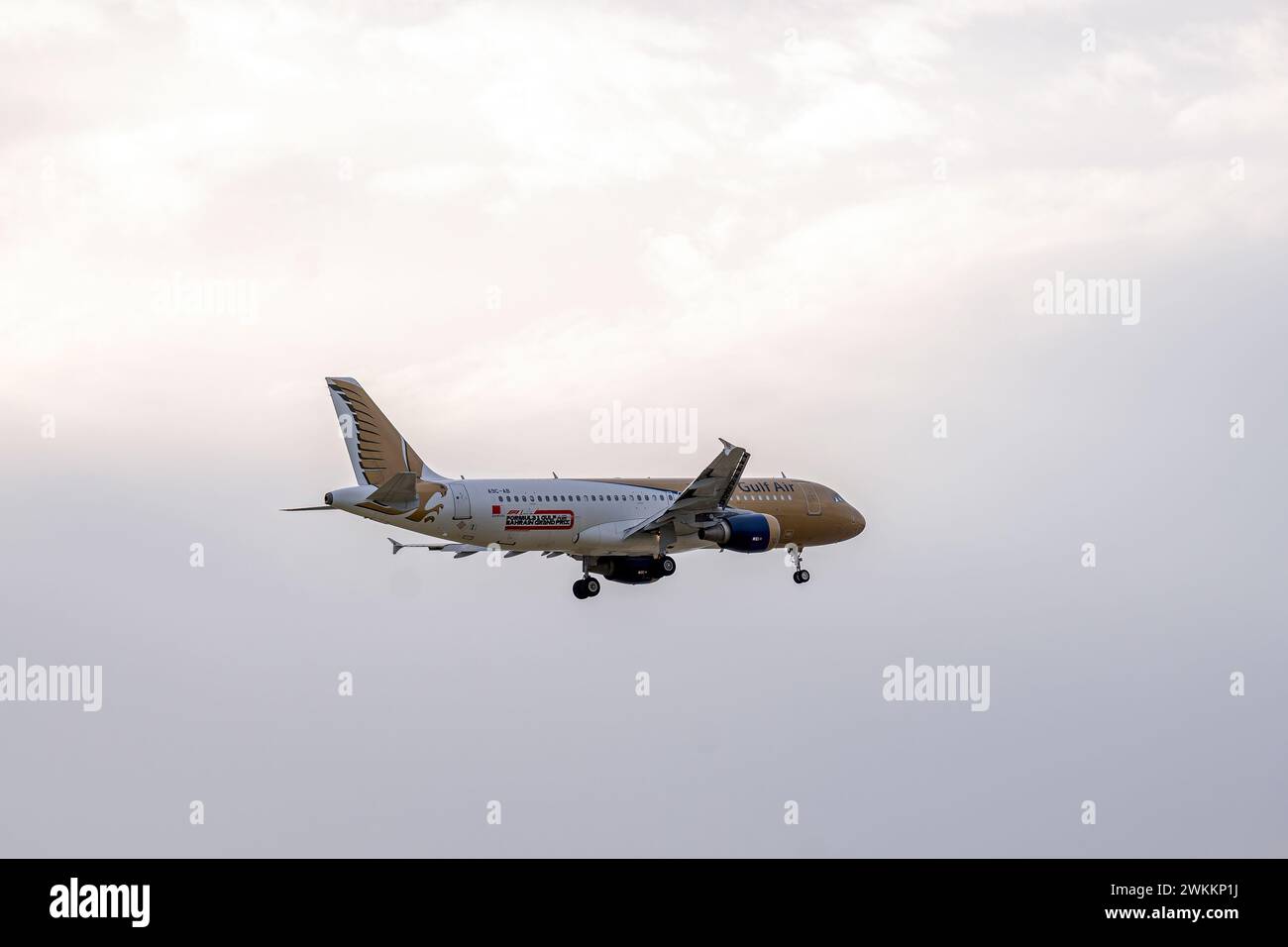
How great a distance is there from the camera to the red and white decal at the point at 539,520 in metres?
71.4

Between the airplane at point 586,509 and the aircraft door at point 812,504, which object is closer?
the airplane at point 586,509

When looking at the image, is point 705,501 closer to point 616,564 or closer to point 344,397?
point 616,564

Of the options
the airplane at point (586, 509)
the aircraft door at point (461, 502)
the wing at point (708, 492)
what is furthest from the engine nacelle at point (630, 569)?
the aircraft door at point (461, 502)

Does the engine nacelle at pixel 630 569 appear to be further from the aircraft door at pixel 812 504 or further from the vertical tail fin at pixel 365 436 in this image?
the vertical tail fin at pixel 365 436

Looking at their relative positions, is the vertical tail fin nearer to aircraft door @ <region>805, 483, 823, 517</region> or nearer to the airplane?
the airplane

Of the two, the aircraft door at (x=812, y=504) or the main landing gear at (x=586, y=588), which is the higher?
the aircraft door at (x=812, y=504)

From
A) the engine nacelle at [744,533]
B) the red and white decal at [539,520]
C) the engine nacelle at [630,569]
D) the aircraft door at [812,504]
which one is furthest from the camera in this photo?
the aircraft door at [812,504]

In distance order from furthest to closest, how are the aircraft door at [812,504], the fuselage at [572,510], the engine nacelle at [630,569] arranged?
the aircraft door at [812,504]
the engine nacelle at [630,569]
the fuselage at [572,510]

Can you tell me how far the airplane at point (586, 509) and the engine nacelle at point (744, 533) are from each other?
41mm

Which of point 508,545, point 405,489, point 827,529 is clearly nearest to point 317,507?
point 405,489

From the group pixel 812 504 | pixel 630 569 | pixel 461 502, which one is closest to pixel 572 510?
pixel 461 502
